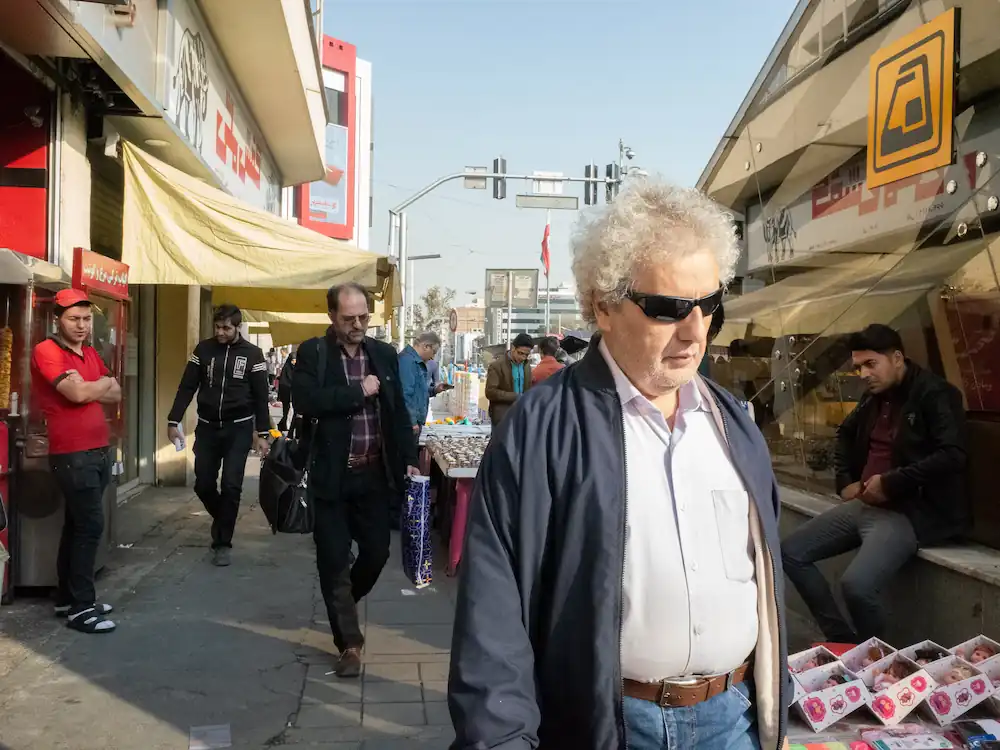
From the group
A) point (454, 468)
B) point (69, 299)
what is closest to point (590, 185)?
point (454, 468)

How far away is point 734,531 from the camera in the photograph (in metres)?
1.78

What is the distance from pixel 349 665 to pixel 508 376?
489 centimetres

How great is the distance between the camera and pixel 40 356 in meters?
4.68

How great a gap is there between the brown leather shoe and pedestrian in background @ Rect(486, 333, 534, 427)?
4.59 meters

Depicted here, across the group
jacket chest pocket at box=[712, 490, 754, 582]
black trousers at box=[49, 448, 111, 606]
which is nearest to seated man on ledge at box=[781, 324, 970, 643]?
jacket chest pocket at box=[712, 490, 754, 582]

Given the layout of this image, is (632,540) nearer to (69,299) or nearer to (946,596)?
(946,596)

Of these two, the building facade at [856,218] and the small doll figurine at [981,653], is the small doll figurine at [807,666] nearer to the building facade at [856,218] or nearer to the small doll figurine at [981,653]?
the small doll figurine at [981,653]

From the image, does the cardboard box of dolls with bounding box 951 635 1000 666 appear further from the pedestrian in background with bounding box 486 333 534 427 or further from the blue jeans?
the pedestrian in background with bounding box 486 333 534 427

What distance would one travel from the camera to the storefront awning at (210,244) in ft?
19.0

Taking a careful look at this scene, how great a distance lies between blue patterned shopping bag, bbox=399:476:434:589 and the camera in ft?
15.2

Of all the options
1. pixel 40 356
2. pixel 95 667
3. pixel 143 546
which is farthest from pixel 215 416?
pixel 95 667

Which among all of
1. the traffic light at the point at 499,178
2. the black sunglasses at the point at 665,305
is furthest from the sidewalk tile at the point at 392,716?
the traffic light at the point at 499,178

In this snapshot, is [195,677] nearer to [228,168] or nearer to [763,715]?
[763,715]

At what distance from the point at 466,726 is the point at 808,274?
533cm
